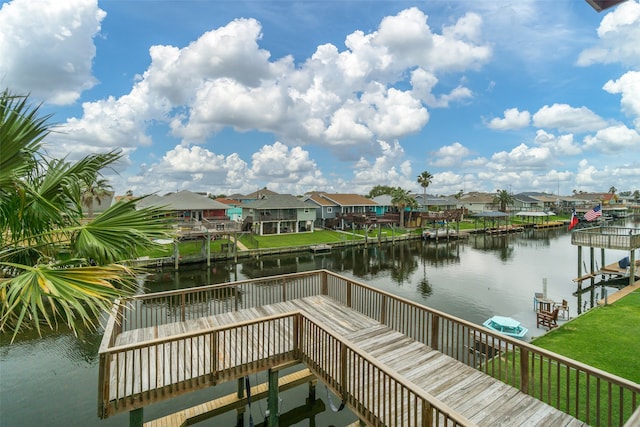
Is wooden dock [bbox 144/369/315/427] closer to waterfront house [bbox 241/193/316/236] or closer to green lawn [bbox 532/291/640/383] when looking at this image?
green lawn [bbox 532/291/640/383]

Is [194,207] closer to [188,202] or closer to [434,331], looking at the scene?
[188,202]

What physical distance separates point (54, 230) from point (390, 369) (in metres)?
5.10

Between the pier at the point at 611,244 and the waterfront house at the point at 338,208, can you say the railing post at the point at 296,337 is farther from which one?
the waterfront house at the point at 338,208

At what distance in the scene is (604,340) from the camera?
10367mm

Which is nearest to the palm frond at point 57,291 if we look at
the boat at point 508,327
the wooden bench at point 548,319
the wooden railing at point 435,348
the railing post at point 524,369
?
the wooden railing at point 435,348

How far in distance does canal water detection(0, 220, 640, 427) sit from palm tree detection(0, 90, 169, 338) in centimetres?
517

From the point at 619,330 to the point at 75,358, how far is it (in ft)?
65.2

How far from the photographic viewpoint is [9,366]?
36.9 ft

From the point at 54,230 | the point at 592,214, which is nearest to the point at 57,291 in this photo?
the point at 54,230

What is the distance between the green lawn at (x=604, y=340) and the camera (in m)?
8.75

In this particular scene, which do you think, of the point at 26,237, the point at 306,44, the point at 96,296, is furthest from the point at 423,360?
the point at 306,44

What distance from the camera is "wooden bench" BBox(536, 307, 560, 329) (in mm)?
12797

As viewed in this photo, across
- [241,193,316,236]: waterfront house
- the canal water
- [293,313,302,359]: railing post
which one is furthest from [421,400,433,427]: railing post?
[241,193,316,236]: waterfront house

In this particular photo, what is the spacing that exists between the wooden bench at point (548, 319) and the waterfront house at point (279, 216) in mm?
34158
